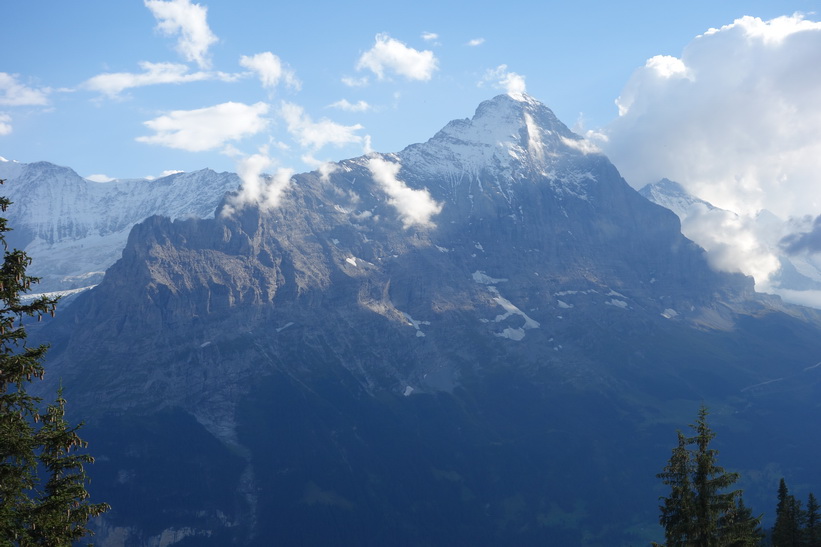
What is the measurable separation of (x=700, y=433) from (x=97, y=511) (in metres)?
33.6

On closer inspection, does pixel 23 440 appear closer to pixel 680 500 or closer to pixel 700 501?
pixel 680 500

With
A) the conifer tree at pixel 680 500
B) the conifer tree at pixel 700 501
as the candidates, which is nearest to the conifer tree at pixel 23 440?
the conifer tree at pixel 680 500

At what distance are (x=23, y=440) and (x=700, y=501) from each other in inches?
1442

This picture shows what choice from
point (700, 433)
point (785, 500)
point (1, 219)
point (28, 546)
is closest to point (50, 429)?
point (28, 546)

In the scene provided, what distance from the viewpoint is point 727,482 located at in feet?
152

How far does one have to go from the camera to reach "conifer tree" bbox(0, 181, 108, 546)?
34219 millimetres

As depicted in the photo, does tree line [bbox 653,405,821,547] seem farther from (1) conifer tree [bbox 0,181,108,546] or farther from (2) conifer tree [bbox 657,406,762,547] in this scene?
(1) conifer tree [bbox 0,181,108,546]

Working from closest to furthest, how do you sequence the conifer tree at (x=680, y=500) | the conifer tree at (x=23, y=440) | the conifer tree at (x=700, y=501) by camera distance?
the conifer tree at (x=23, y=440), the conifer tree at (x=700, y=501), the conifer tree at (x=680, y=500)

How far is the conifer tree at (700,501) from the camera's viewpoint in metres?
46.7

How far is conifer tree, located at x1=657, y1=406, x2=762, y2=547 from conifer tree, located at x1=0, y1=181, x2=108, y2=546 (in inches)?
1285

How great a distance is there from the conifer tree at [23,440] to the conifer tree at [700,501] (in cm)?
3263

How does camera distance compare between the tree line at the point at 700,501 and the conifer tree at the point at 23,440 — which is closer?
the conifer tree at the point at 23,440

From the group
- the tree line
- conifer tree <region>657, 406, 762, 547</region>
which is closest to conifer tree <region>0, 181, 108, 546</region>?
the tree line

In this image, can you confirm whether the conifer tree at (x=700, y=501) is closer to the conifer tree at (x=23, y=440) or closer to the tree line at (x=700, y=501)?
the tree line at (x=700, y=501)
